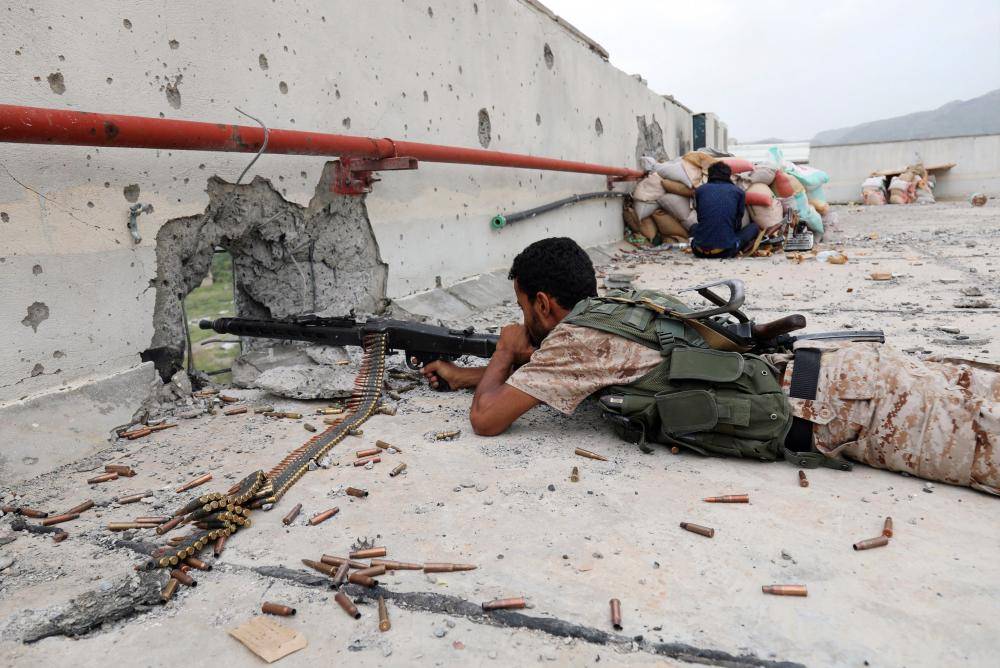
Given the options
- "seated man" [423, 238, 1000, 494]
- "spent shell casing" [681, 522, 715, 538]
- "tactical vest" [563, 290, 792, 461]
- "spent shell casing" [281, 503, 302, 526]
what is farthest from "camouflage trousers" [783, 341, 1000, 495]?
"spent shell casing" [281, 503, 302, 526]

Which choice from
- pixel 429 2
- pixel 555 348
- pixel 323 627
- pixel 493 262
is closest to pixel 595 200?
pixel 493 262

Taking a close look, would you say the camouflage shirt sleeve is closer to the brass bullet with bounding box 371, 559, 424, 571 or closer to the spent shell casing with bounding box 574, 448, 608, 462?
the spent shell casing with bounding box 574, 448, 608, 462

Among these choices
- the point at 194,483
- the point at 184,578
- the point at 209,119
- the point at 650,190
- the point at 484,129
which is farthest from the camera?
the point at 650,190

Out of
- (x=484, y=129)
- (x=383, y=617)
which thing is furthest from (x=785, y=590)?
(x=484, y=129)

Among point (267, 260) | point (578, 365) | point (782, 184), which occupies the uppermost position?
point (782, 184)

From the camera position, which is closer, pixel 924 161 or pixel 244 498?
pixel 244 498

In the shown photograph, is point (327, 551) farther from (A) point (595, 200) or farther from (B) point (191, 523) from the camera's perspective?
(A) point (595, 200)

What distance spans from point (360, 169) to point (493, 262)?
6.96 feet

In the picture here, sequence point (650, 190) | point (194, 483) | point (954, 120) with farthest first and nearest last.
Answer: point (954, 120) → point (650, 190) → point (194, 483)

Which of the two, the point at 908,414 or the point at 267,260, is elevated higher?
the point at 267,260

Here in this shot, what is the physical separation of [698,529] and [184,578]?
4.32ft

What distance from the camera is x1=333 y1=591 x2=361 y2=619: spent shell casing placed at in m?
1.45

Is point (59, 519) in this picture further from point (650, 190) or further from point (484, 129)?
point (650, 190)

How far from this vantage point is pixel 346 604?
147 cm
